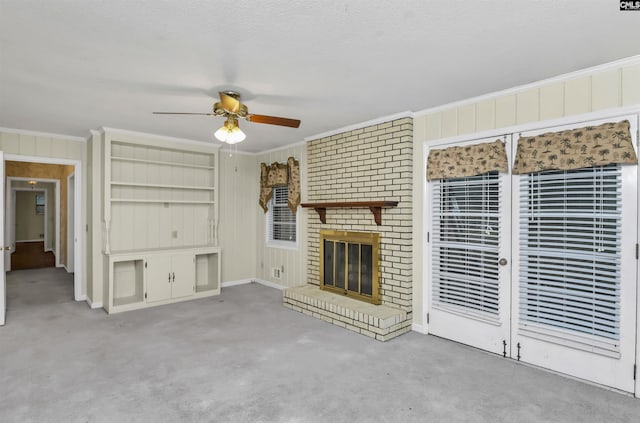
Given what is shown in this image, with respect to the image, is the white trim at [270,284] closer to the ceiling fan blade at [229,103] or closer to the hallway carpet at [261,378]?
the hallway carpet at [261,378]

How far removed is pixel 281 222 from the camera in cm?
597

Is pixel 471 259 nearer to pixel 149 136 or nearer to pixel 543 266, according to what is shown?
pixel 543 266

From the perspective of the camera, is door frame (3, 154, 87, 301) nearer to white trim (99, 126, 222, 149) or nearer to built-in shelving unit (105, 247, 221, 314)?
built-in shelving unit (105, 247, 221, 314)

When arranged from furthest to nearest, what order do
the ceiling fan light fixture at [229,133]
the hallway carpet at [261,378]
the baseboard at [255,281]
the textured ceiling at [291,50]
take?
the baseboard at [255,281] < the ceiling fan light fixture at [229,133] < the hallway carpet at [261,378] < the textured ceiling at [291,50]

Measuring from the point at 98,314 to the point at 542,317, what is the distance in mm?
5002

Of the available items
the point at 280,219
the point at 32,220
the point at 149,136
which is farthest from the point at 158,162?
the point at 32,220

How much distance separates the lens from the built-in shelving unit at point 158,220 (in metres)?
4.73

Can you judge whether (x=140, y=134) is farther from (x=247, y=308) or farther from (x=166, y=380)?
(x=166, y=380)

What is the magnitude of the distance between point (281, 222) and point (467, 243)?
130 inches

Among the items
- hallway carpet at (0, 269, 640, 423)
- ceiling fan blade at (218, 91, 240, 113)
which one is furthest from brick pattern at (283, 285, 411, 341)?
ceiling fan blade at (218, 91, 240, 113)

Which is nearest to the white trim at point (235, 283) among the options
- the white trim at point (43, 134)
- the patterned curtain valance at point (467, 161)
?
the white trim at point (43, 134)

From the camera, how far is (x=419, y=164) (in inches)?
151

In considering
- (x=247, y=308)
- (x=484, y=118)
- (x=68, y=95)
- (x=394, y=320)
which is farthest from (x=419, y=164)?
(x=68, y=95)

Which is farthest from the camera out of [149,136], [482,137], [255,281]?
[255,281]
